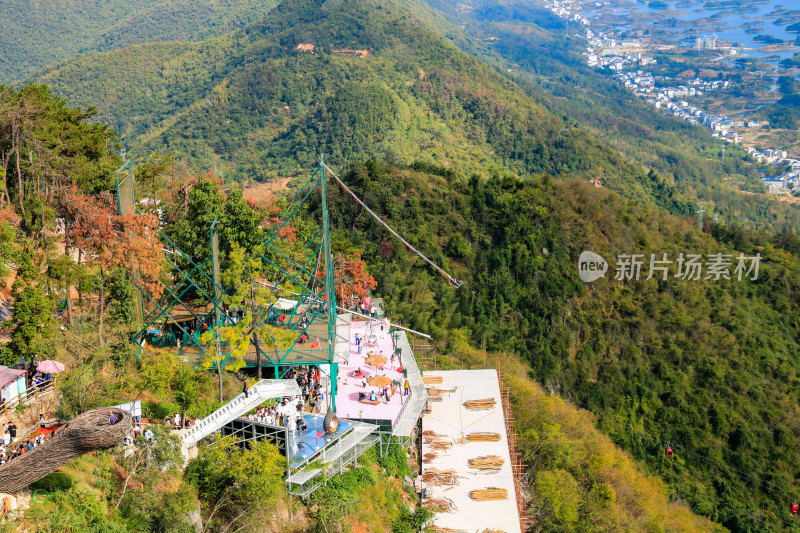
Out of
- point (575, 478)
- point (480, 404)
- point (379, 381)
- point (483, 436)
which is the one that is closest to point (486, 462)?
point (483, 436)

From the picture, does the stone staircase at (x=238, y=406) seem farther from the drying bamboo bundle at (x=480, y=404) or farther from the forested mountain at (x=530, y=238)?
the forested mountain at (x=530, y=238)

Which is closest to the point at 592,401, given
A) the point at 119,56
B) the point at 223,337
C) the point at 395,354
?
the point at 395,354

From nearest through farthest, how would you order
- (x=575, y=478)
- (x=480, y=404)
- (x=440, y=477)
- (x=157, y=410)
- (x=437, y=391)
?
(x=157, y=410) < (x=440, y=477) < (x=480, y=404) < (x=437, y=391) < (x=575, y=478)

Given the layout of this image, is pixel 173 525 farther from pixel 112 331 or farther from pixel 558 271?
pixel 558 271

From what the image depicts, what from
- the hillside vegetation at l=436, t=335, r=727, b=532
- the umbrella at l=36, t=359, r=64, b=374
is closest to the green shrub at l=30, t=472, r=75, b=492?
the umbrella at l=36, t=359, r=64, b=374

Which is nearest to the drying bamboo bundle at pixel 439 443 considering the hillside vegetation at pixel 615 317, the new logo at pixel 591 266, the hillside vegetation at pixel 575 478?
the hillside vegetation at pixel 575 478

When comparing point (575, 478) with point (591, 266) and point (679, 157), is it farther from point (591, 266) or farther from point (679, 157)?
point (679, 157)
